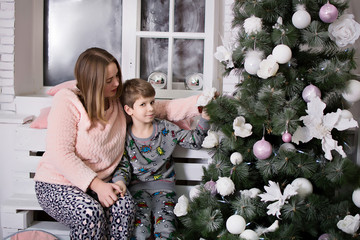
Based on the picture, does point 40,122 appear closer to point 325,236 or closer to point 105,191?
point 105,191

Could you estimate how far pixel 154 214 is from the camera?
6.26ft

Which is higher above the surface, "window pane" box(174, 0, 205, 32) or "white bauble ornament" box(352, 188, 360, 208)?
"window pane" box(174, 0, 205, 32)

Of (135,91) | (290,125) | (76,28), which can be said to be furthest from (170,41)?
(290,125)

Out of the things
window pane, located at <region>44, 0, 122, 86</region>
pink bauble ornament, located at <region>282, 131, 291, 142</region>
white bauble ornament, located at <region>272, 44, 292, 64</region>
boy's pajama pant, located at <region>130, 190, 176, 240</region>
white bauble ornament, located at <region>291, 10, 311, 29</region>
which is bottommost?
boy's pajama pant, located at <region>130, 190, 176, 240</region>

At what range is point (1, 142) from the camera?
2295 mm

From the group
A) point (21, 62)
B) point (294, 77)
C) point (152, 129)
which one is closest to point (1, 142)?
point (21, 62)

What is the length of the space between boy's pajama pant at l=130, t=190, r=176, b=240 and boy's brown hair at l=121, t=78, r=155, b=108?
466 millimetres

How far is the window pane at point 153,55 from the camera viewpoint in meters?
2.73

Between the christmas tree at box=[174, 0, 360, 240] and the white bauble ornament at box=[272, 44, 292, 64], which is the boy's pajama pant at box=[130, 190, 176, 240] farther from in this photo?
the white bauble ornament at box=[272, 44, 292, 64]

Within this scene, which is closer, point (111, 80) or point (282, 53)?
point (282, 53)

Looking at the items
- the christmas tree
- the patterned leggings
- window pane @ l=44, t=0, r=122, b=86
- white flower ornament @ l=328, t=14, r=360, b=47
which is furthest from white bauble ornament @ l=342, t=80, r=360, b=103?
window pane @ l=44, t=0, r=122, b=86

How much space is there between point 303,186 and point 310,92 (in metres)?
0.35

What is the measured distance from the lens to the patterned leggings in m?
1.71

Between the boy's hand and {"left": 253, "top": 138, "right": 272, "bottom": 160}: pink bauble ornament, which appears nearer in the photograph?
{"left": 253, "top": 138, "right": 272, "bottom": 160}: pink bauble ornament
